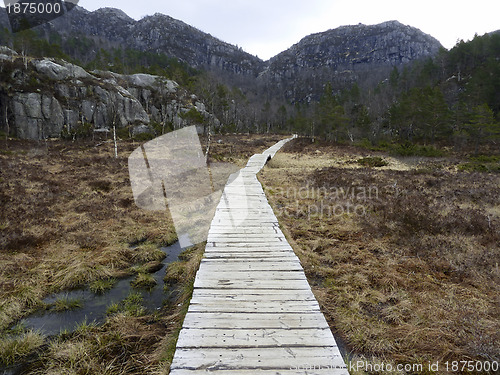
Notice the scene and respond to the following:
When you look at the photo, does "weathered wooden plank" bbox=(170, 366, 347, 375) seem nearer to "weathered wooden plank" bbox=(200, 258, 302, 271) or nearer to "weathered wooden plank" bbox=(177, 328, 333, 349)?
"weathered wooden plank" bbox=(177, 328, 333, 349)

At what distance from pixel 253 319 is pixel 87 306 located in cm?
349

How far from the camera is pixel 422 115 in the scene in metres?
42.3

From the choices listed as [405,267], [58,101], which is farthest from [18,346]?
[58,101]

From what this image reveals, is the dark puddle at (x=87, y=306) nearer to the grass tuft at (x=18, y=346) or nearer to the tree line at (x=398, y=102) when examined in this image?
the grass tuft at (x=18, y=346)

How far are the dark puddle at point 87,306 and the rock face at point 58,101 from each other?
3388 centimetres

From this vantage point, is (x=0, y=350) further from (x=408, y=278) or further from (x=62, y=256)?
(x=408, y=278)

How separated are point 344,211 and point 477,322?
632 centimetres

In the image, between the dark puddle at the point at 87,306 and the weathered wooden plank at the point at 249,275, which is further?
the weathered wooden plank at the point at 249,275

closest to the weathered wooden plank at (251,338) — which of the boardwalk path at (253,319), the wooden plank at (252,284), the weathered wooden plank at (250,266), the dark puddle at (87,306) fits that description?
the boardwalk path at (253,319)

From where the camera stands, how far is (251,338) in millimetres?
3258

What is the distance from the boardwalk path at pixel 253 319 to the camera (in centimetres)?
289

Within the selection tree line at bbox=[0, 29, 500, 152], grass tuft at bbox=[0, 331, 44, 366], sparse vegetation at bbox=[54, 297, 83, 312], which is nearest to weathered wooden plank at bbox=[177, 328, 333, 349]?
grass tuft at bbox=[0, 331, 44, 366]

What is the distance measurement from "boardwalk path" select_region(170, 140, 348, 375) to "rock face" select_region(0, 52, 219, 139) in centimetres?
3402

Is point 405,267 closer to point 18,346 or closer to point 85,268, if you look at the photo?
point 18,346
